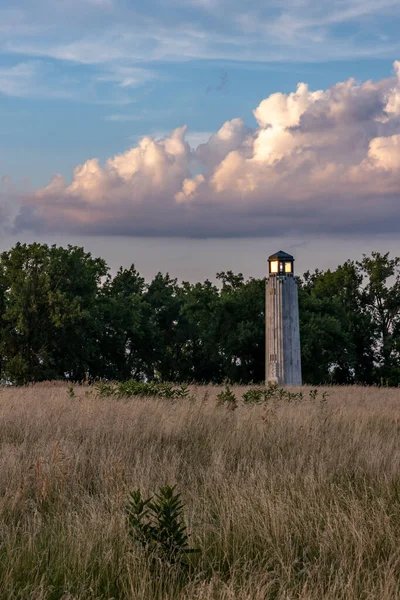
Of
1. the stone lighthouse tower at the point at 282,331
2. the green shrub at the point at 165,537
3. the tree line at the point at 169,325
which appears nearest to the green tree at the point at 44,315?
the tree line at the point at 169,325

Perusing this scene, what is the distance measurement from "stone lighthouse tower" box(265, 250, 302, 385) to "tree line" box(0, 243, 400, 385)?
183 inches

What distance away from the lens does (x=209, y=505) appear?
7.04 m

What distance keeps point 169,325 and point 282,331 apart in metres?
15.8

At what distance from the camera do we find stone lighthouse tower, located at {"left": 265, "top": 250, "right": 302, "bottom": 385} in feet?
124

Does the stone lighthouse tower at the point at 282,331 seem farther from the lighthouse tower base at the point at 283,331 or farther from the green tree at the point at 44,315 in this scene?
the green tree at the point at 44,315

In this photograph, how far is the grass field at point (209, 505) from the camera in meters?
5.21

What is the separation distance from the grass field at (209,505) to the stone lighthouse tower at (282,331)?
25.2 metres

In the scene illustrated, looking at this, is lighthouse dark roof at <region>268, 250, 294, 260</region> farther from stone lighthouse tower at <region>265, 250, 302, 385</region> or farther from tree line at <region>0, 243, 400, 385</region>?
tree line at <region>0, 243, 400, 385</region>

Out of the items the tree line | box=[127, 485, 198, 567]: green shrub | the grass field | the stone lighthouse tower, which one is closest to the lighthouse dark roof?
the stone lighthouse tower

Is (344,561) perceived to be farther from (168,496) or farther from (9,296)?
(9,296)

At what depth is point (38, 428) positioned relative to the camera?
11.1 metres

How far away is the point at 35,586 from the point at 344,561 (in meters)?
2.17

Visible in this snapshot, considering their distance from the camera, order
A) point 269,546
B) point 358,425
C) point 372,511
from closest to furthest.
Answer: point 269,546, point 372,511, point 358,425

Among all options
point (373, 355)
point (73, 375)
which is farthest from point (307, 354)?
point (73, 375)
